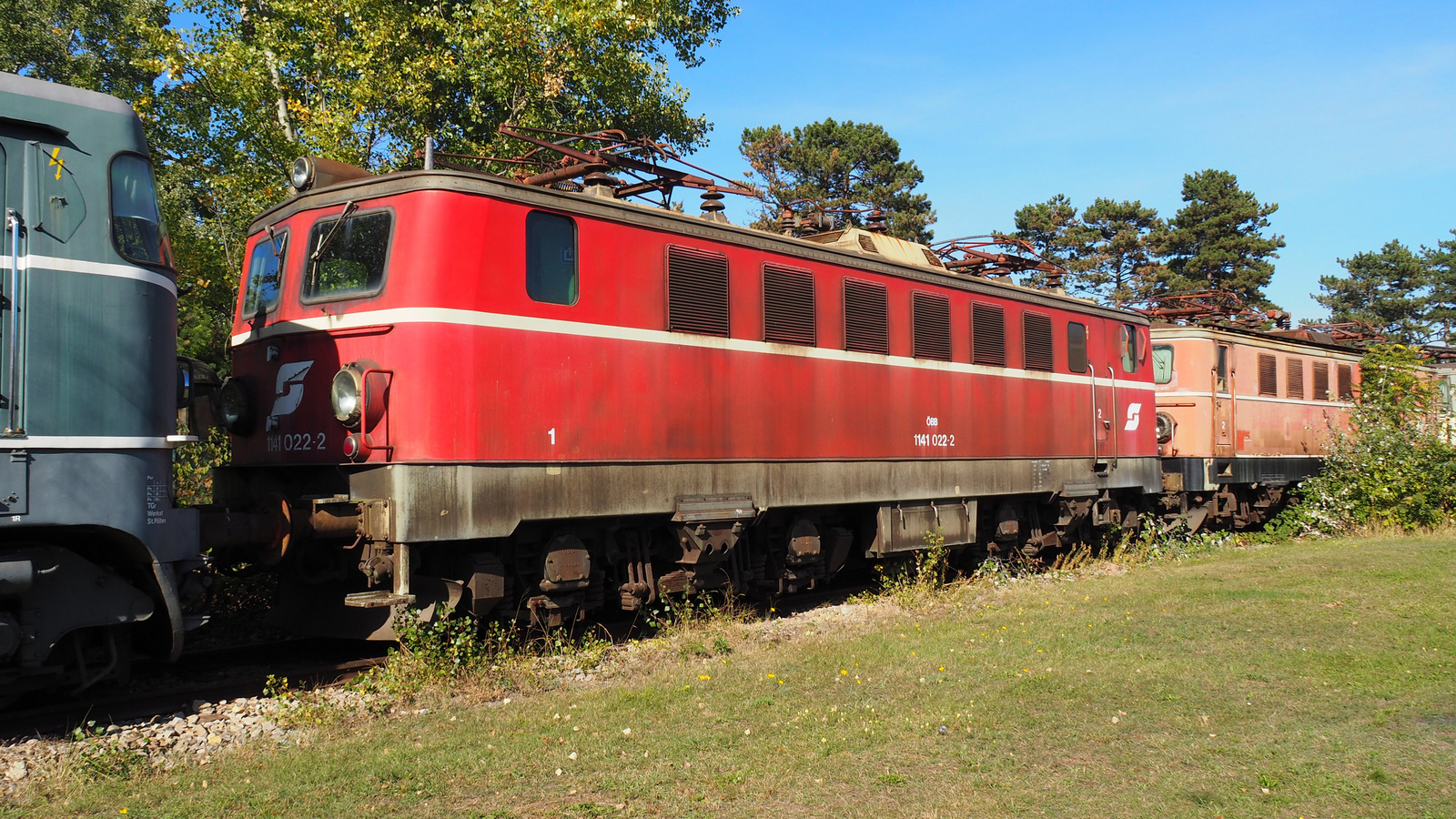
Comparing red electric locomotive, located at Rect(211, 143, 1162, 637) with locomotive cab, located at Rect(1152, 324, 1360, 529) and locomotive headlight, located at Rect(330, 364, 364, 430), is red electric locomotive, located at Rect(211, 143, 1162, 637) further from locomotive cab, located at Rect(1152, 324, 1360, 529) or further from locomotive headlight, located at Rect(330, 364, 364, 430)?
locomotive cab, located at Rect(1152, 324, 1360, 529)

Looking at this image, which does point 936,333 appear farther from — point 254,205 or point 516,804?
point 254,205

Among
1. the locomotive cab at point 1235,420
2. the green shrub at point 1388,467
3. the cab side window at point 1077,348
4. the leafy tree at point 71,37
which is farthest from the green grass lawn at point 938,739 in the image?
the leafy tree at point 71,37

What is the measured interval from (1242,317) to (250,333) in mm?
20082

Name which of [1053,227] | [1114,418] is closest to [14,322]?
[1114,418]

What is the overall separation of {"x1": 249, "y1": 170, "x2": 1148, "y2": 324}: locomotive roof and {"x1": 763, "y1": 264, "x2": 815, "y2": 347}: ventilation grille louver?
0.76ft

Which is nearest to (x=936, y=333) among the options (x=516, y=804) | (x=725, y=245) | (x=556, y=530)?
(x=725, y=245)

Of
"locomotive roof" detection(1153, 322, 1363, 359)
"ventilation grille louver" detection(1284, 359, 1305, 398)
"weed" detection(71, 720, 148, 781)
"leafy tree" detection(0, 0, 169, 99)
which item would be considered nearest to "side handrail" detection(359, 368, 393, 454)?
"weed" detection(71, 720, 148, 781)

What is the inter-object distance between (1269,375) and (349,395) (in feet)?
60.8

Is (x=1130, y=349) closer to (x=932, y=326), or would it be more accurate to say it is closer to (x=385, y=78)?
(x=932, y=326)

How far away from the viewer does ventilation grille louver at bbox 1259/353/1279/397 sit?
20156 millimetres

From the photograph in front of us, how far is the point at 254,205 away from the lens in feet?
52.9

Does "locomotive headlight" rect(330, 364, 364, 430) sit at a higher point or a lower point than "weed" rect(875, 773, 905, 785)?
higher

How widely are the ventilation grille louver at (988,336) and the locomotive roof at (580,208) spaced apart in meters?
0.83

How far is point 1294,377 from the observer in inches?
835
